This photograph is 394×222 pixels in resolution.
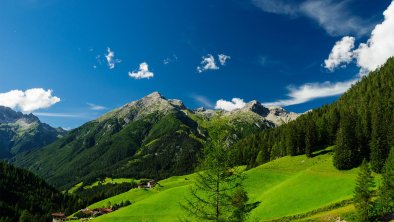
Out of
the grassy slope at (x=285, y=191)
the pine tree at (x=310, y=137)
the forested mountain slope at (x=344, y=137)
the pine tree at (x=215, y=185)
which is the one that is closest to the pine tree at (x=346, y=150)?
the forested mountain slope at (x=344, y=137)

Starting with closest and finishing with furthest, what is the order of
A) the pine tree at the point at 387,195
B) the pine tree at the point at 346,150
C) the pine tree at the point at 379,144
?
the pine tree at the point at 387,195
the pine tree at the point at 379,144
the pine tree at the point at 346,150

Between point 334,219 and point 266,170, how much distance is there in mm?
57106

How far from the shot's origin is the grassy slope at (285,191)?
80.4 meters

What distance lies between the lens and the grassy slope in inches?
3167

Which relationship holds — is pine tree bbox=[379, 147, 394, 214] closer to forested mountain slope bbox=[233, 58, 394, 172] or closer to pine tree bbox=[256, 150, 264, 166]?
forested mountain slope bbox=[233, 58, 394, 172]

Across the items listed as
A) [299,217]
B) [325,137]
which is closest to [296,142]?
[325,137]

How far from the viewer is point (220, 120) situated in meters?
31.8

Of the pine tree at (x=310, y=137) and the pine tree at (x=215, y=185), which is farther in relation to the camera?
the pine tree at (x=310, y=137)

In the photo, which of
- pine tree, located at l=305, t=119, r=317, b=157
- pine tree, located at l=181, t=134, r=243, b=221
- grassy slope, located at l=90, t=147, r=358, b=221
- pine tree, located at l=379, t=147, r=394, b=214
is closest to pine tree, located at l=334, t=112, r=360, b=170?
grassy slope, located at l=90, t=147, r=358, b=221

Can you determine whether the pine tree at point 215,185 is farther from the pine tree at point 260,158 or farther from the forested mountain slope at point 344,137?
the pine tree at point 260,158

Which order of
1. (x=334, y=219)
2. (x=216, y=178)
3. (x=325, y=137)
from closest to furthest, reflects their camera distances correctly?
(x=216, y=178), (x=334, y=219), (x=325, y=137)

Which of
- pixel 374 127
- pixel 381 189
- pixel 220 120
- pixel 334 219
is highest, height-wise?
pixel 374 127

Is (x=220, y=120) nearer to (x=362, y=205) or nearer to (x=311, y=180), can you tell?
(x=362, y=205)

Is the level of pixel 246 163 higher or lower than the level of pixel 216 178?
higher
